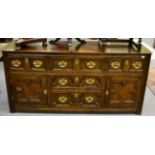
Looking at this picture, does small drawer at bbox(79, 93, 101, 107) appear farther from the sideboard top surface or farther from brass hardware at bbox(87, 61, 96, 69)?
the sideboard top surface

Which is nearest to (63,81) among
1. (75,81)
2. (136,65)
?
(75,81)

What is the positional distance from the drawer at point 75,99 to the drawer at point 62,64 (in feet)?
0.93

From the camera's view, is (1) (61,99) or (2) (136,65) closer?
(2) (136,65)

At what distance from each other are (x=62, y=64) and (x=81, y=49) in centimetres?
25

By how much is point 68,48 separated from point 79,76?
11.9 inches

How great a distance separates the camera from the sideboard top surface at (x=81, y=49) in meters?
2.01

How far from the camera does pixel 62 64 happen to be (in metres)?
2.04

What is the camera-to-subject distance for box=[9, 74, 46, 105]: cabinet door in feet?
6.99

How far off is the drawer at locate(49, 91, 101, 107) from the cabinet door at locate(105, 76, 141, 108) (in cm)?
14

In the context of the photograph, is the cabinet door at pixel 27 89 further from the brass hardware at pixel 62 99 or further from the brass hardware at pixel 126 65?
the brass hardware at pixel 126 65

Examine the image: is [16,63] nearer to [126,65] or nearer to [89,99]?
[89,99]
